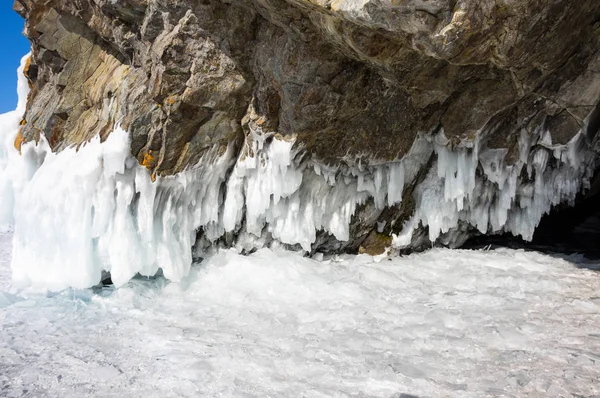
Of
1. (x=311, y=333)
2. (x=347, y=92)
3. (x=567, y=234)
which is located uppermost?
(x=347, y=92)

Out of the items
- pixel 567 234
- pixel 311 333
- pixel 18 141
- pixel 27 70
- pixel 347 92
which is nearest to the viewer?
pixel 311 333

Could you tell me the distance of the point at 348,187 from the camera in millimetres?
9352

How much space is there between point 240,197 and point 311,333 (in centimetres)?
379

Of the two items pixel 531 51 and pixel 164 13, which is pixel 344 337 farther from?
pixel 164 13

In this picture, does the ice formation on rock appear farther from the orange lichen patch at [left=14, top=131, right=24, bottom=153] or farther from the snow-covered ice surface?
the snow-covered ice surface

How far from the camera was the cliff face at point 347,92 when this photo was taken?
20.6 ft

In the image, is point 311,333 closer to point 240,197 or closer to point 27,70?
point 240,197

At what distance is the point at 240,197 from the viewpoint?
8.77 metres

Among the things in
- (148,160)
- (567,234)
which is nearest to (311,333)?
(148,160)

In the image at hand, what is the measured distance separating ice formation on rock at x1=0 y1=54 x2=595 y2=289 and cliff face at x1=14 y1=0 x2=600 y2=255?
0.27 feet

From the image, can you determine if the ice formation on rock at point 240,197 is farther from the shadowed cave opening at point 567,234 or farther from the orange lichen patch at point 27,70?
the orange lichen patch at point 27,70

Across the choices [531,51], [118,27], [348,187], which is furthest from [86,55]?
[531,51]

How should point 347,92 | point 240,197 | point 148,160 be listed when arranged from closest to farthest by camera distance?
point 347,92
point 148,160
point 240,197

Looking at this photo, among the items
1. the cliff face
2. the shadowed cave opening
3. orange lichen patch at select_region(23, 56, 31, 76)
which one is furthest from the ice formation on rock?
orange lichen patch at select_region(23, 56, 31, 76)
